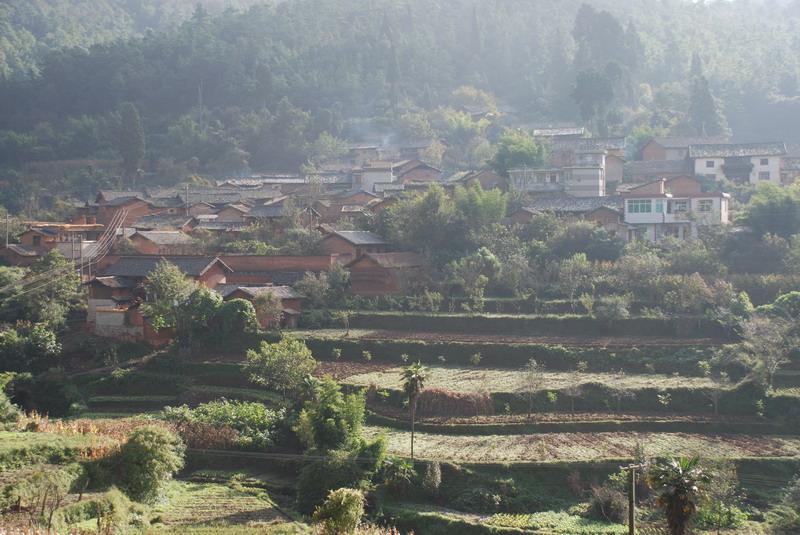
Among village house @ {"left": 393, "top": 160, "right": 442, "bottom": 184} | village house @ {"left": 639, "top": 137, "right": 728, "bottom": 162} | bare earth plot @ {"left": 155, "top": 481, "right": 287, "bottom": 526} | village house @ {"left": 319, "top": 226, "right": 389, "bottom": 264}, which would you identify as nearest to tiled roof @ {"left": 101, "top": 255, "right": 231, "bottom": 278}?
village house @ {"left": 319, "top": 226, "right": 389, "bottom": 264}

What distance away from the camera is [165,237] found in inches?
1537

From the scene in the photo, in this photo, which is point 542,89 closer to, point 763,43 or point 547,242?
point 763,43

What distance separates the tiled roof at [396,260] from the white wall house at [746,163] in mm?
17609

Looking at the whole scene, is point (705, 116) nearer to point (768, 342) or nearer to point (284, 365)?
point (768, 342)

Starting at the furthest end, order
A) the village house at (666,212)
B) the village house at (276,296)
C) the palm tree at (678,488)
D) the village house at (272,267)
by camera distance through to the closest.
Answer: the village house at (666,212) < the village house at (272,267) < the village house at (276,296) < the palm tree at (678,488)

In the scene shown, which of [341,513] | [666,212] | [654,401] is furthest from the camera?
[666,212]

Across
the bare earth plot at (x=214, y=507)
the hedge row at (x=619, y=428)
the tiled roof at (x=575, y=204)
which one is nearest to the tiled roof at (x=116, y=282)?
the bare earth plot at (x=214, y=507)

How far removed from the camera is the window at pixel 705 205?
123ft

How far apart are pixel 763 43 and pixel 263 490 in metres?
75.7

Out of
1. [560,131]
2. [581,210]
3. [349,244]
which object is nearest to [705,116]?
[560,131]

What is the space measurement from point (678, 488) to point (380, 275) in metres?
20.3

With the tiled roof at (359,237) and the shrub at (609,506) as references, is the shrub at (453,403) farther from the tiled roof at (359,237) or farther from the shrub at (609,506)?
the tiled roof at (359,237)

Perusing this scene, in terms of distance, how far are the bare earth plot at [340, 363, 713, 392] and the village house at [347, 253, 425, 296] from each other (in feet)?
20.3

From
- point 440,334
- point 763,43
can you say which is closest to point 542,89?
point 763,43
